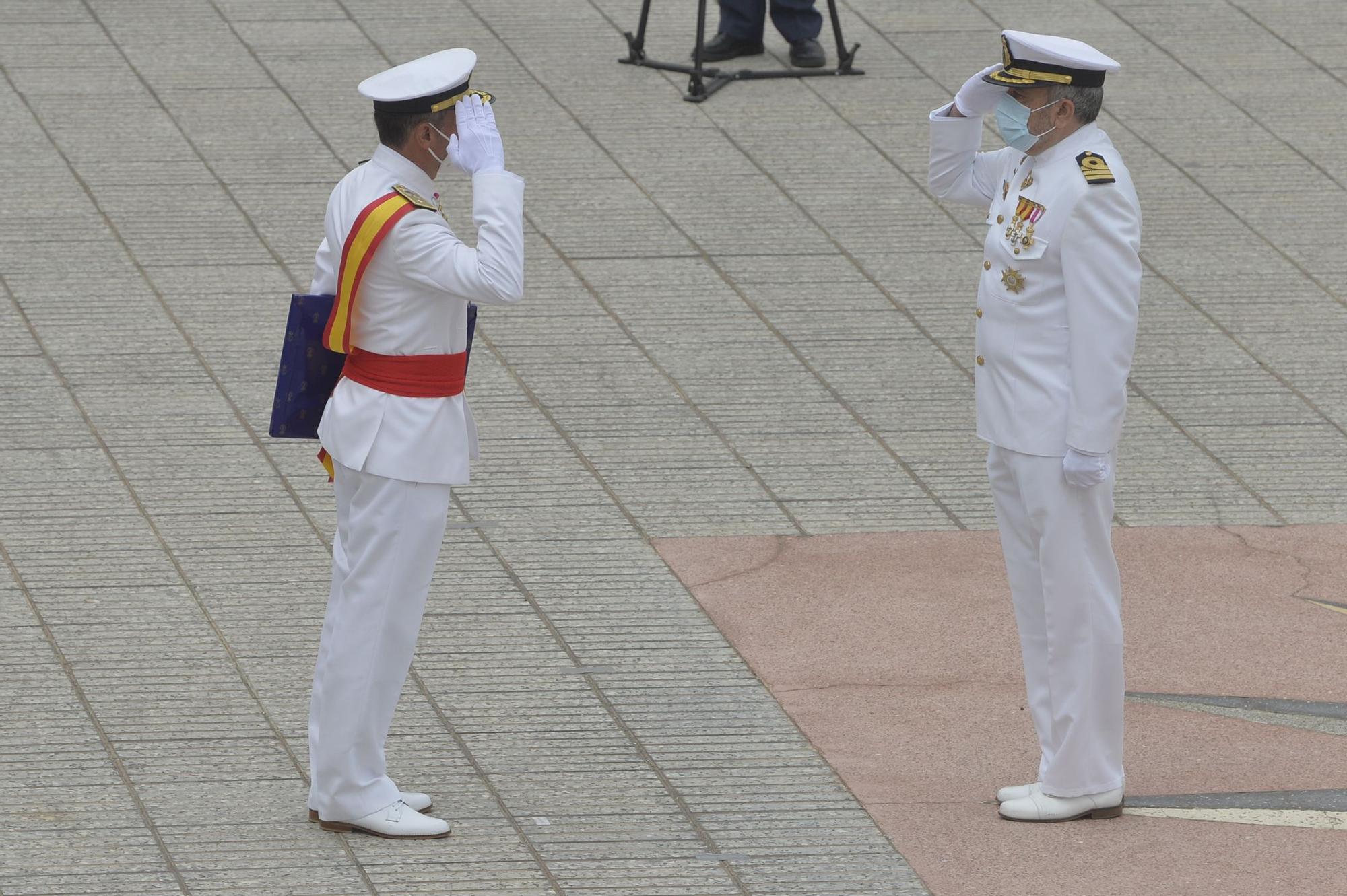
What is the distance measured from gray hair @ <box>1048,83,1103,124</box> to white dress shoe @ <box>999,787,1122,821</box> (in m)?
1.69

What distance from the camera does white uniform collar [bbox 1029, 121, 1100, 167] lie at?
5133 mm

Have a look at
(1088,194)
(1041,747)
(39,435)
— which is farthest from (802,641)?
(39,435)

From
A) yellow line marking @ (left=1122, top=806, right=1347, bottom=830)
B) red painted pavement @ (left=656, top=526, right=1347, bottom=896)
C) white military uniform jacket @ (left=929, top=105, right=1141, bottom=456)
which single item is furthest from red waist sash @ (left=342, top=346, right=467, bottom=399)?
yellow line marking @ (left=1122, top=806, right=1347, bottom=830)

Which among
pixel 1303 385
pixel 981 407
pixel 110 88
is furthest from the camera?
pixel 110 88

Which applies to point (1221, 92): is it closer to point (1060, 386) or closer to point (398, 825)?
point (1060, 386)

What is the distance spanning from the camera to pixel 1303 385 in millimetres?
8289

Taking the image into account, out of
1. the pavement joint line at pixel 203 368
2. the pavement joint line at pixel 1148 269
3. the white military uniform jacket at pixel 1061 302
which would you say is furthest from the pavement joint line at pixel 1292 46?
the white military uniform jacket at pixel 1061 302

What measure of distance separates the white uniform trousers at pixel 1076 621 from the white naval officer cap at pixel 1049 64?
0.92m

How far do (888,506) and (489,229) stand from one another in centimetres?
280

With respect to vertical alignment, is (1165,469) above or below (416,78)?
below

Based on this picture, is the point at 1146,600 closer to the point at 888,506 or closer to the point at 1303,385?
the point at 888,506

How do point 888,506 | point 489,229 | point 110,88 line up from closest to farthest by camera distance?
point 489,229 < point 888,506 < point 110,88

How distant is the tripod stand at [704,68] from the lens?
11.0 m

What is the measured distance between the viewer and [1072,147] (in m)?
5.14
